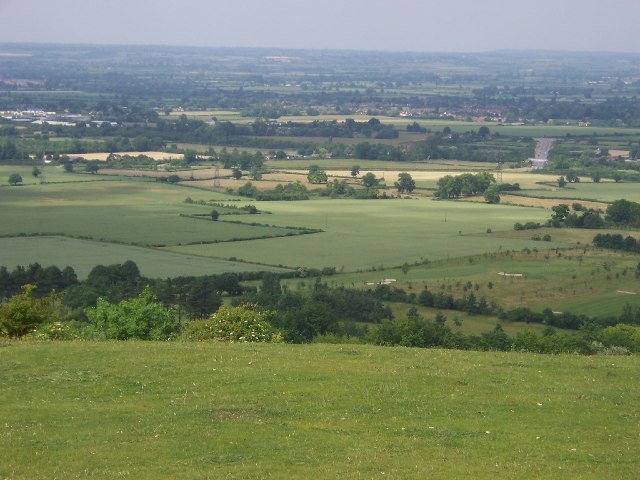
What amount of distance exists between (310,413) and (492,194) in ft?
237

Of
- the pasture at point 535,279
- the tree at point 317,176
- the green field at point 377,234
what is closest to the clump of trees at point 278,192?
the green field at point 377,234

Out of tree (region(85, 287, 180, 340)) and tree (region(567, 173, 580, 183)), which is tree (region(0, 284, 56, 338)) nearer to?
tree (region(85, 287, 180, 340))

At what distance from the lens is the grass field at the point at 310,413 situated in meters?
13.5

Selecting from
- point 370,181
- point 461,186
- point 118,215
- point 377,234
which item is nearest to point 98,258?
point 118,215

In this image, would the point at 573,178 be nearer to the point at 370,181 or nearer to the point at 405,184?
the point at 405,184

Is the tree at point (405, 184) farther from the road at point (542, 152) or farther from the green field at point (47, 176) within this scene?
the green field at point (47, 176)

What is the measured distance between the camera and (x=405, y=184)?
9325cm

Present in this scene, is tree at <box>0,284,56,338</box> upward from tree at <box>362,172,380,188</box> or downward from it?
upward

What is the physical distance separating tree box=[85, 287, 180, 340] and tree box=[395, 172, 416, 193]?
67.8 meters

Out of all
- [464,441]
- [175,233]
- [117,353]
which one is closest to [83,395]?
[117,353]

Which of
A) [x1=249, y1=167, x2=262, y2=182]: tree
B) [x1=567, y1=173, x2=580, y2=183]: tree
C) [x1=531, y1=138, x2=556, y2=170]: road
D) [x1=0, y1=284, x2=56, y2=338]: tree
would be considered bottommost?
[x1=531, y1=138, x2=556, y2=170]: road

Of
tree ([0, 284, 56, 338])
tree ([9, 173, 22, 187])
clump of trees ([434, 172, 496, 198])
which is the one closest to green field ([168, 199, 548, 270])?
clump of trees ([434, 172, 496, 198])

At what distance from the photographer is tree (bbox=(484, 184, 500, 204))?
85.6 metres

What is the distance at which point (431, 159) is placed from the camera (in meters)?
120
